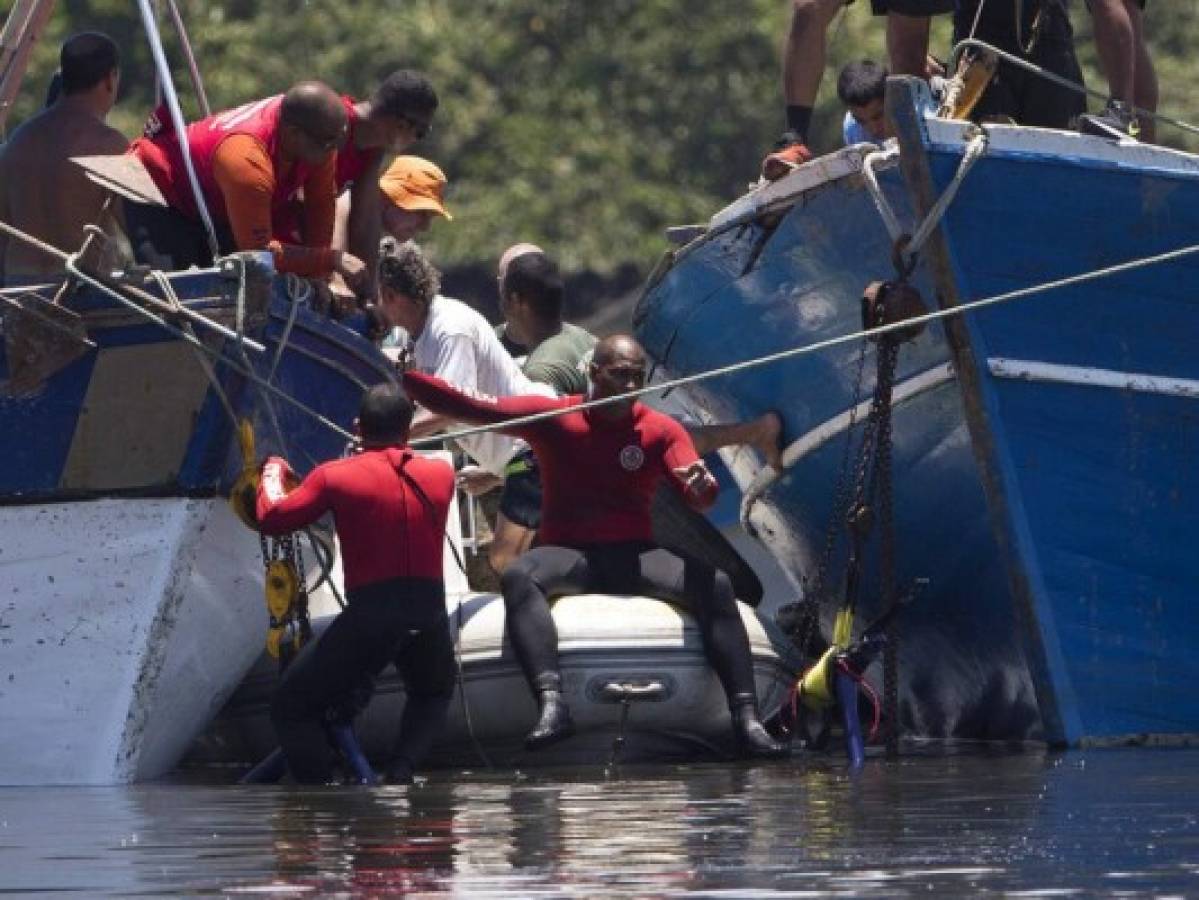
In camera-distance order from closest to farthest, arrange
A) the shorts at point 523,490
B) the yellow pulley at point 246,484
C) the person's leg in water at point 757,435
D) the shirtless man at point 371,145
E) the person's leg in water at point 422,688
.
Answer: the person's leg in water at point 422,688, the yellow pulley at point 246,484, the shirtless man at point 371,145, the shorts at point 523,490, the person's leg in water at point 757,435

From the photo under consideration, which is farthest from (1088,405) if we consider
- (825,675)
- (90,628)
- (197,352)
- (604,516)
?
(90,628)

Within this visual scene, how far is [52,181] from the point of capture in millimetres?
12336

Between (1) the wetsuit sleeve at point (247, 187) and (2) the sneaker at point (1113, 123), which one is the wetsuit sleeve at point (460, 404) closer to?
(1) the wetsuit sleeve at point (247, 187)

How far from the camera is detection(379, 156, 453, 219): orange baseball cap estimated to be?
543 inches

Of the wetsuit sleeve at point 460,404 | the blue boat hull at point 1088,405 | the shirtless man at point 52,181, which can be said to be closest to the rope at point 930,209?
the blue boat hull at point 1088,405

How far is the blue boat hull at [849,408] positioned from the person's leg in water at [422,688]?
1.88m

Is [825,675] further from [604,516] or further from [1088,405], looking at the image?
[1088,405]

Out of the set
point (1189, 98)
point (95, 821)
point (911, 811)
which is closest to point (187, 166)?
point (95, 821)

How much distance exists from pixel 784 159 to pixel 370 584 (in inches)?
89.0

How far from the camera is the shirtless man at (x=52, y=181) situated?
12266 mm

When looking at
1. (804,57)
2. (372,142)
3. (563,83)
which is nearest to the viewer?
(372,142)

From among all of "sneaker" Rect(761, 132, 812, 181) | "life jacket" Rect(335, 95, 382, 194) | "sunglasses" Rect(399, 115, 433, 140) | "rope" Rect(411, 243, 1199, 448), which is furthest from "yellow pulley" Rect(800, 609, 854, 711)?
"life jacket" Rect(335, 95, 382, 194)

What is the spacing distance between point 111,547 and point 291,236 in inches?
49.3

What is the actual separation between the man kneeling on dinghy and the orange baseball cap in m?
1.94
